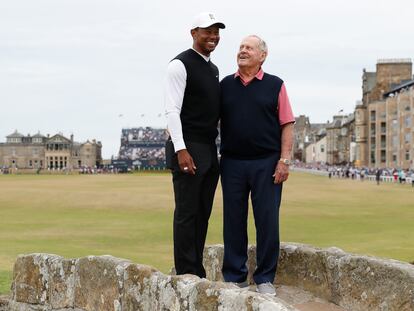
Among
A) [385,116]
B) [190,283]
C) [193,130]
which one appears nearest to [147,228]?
[193,130]

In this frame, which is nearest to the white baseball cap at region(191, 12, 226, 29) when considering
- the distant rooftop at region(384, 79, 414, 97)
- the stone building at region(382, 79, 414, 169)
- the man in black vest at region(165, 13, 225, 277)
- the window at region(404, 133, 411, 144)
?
the man in black vest at region(165, 13, 225, 277)

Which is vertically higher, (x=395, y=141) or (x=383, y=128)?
(x=383, y=128)

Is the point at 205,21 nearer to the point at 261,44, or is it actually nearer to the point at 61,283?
the point at 261,44

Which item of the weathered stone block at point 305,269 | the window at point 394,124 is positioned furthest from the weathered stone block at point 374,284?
the window at point 394,124

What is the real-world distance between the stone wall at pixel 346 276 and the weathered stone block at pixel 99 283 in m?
1.81

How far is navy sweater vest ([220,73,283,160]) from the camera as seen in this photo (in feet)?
21.7

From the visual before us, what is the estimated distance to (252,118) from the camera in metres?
6.61

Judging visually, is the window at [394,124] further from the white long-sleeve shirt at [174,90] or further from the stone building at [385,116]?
the white long-sleeve shirt at [174,90]

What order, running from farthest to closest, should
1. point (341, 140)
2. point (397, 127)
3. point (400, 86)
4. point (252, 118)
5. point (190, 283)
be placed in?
point (341, 140) < point (400, 86) < point (397, 127) < point (252, 118) < point (190, 283)

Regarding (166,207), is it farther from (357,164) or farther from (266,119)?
(357,164)

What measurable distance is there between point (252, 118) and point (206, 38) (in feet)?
3.14

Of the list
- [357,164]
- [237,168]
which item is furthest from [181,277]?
[357,164]

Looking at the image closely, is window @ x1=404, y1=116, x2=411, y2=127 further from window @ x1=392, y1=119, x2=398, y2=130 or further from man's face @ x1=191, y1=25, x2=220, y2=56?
man's face @ x1=191, y1=25, x2=220, y2=56

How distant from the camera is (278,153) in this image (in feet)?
22.0
